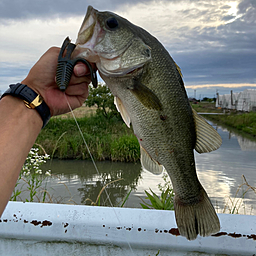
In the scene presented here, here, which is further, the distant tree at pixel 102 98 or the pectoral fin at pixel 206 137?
the distant tree at pixel 102 98

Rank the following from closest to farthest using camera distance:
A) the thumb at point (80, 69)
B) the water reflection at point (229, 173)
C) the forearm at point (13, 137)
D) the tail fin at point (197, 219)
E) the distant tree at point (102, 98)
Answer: the forearm at point (13, 137) → the thumb at point (80, 69) → the tail fin at point (197, 219) → the water reflection at point (229, 173) → the distant tree at point (102, 98)

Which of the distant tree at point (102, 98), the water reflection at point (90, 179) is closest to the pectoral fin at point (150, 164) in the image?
the water reflection at point (90, 179)

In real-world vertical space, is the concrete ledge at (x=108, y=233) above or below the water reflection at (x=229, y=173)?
above

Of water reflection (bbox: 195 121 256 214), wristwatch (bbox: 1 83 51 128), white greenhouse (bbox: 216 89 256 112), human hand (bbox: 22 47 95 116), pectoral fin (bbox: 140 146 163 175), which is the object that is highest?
white greenhouse (bbox: 216 89 256 112)

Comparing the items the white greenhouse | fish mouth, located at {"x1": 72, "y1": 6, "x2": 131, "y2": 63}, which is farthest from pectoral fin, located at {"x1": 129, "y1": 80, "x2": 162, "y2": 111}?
the white greenhouse

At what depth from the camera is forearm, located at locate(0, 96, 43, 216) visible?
1.18 metres

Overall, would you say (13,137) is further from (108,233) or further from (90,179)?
(90,179)

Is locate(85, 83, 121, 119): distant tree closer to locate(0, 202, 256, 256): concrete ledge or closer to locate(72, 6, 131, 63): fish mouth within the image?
locate(0, 202, 256, 256): concrete ledge

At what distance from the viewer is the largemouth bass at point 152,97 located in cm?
125

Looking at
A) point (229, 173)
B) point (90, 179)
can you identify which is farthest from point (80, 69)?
point (229, 173)

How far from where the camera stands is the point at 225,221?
79.1 inches

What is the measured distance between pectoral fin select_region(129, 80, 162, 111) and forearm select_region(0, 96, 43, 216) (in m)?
0.57

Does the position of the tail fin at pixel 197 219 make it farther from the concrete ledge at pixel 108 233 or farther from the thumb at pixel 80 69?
the thumb at pixel 80 69

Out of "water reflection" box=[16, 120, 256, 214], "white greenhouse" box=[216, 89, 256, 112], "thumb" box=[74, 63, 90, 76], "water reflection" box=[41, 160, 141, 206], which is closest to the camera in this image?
"thumb" box=[74, 63, 90, 76]
